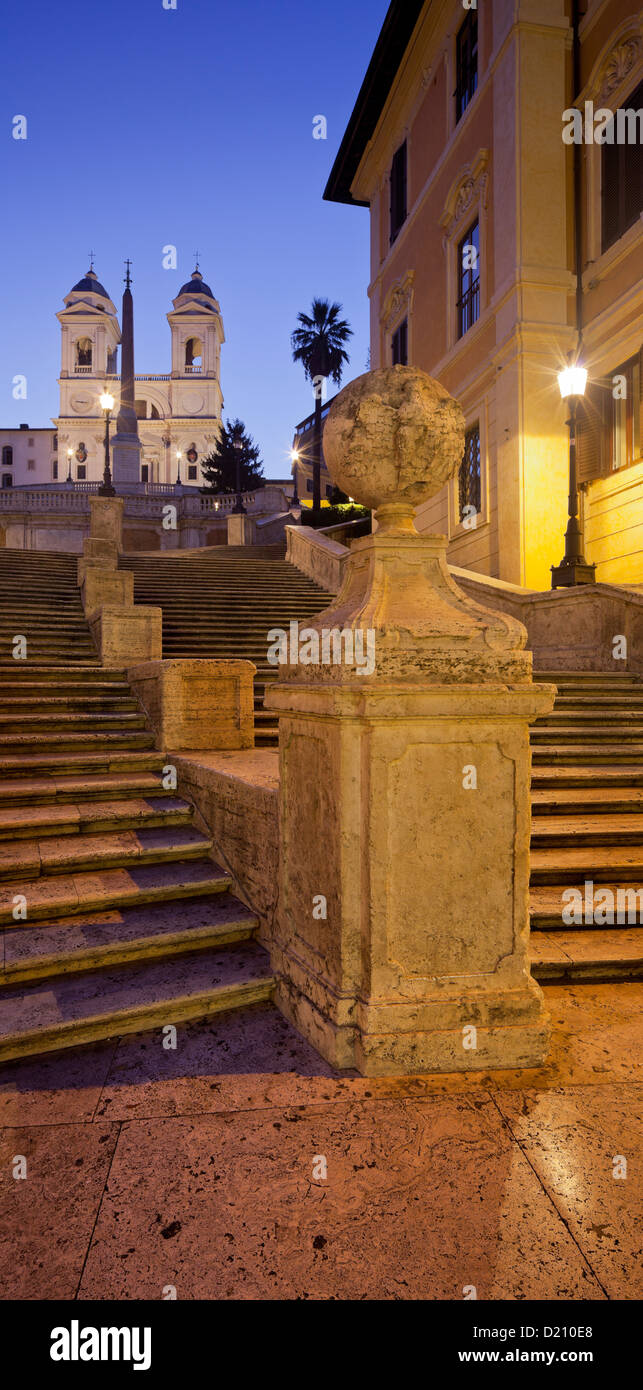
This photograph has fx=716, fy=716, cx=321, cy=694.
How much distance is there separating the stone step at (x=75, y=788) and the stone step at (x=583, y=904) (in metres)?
2.79

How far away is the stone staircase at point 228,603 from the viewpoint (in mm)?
9547

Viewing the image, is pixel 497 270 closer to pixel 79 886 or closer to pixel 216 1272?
pixel 79 886

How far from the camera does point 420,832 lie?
2826 millimetres

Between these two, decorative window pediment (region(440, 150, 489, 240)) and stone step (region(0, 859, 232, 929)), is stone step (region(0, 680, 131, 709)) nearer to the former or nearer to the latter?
stone step (region(0, 859, 232, 929))

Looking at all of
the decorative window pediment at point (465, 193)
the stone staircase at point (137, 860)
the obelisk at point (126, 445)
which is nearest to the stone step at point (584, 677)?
the stone staircase at point (137, 860)

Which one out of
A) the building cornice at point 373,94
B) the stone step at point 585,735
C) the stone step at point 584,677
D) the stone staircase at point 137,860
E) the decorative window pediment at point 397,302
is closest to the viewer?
the stone staircase at point 137,860

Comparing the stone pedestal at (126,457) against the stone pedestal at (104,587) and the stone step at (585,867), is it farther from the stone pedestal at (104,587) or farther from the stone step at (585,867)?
the stone step at (585,867)

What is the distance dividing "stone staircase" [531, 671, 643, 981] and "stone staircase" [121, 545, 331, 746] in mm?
2694

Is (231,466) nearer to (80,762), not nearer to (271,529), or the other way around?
(271,529)

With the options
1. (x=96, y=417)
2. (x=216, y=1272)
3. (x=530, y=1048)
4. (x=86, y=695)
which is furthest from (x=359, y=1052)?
(x=96, y=417)

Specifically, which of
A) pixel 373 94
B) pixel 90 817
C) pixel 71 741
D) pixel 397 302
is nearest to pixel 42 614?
pixel 71 741

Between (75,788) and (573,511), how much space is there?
25.8ft

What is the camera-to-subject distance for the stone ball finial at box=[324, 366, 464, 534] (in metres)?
3.04

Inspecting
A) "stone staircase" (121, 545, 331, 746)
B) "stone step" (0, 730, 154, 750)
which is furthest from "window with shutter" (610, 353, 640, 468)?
"stone step" (0, 730, 154, 750)
